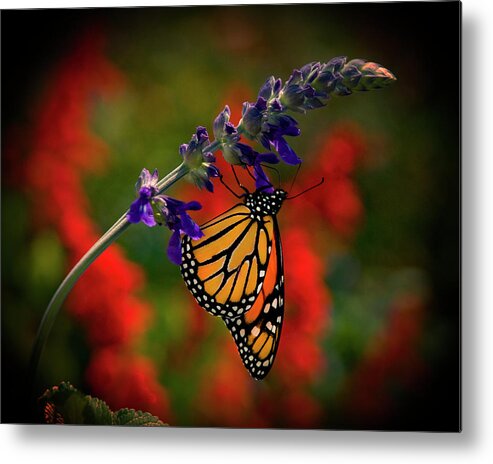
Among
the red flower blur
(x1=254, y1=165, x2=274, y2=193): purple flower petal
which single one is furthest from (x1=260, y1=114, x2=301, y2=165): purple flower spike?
the red flower blur

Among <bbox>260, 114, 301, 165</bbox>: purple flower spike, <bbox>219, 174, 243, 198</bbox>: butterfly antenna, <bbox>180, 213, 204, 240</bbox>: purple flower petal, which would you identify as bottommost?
<bbox>180, 213, 204, 240</bbox>: purple flower petal

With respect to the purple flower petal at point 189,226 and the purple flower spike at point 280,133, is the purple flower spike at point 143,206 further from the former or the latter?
the purple flower spike at point 280,133

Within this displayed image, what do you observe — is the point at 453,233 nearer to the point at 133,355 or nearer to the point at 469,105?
the point at 469,105

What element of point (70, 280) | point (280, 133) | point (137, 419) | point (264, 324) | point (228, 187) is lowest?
point (137, 419)

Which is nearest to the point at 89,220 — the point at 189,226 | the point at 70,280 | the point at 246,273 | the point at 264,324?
the point at 70,280

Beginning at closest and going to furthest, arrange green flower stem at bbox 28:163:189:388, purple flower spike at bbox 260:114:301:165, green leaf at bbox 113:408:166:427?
purple flower spike at bbox 260:114:301:165 → green flower stem at bbox 28:163:189:388 → green leaf at bbox 113:408:166:427

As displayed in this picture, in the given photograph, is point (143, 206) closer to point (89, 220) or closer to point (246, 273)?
point (89, 220)

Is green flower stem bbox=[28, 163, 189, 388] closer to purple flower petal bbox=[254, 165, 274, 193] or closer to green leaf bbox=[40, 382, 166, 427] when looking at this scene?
green leaf bbox=[40, 382, 166, 427]

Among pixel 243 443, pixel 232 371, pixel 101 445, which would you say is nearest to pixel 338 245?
pixel 232 371
